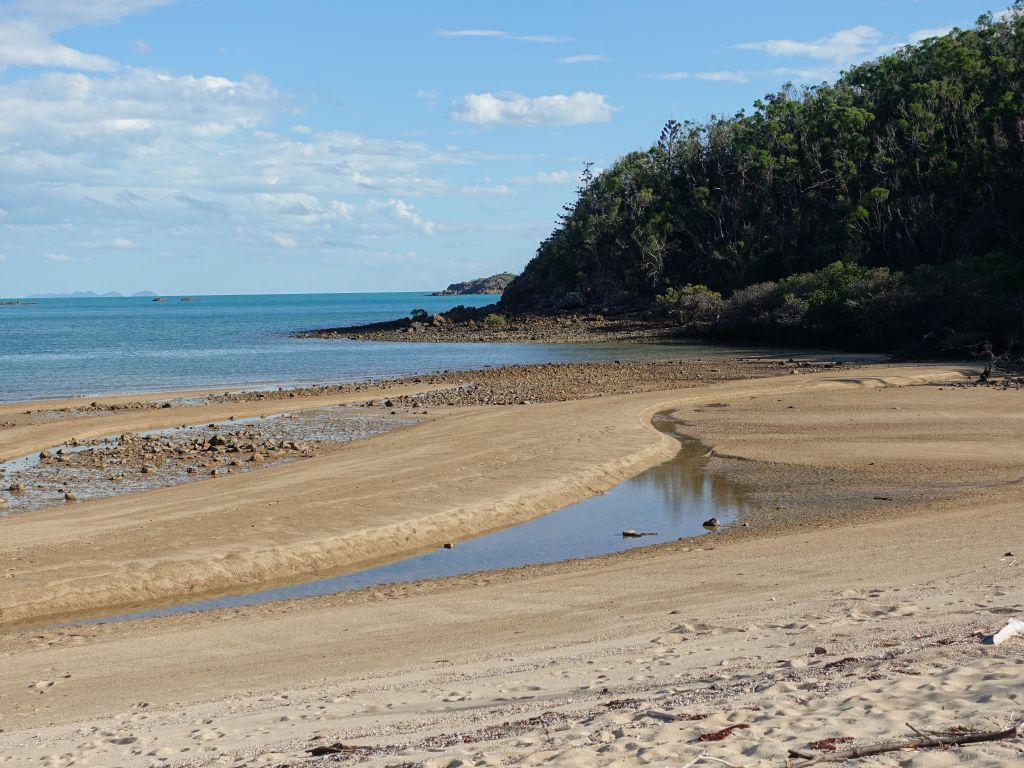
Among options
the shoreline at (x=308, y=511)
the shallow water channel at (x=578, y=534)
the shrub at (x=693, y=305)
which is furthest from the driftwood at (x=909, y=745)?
the shrub at (x=693, y=305)

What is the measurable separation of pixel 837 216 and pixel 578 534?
2451 inches

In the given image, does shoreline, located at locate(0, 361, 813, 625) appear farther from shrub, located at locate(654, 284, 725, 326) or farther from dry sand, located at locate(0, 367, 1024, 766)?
shrub, located at locate(654, 284, 725, 326)

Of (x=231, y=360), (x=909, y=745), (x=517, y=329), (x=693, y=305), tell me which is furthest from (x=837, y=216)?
(x=909, y=745)

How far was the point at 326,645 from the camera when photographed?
9.80 metres

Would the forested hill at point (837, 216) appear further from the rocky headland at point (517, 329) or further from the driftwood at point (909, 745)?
the driftwood at point (909, 745)

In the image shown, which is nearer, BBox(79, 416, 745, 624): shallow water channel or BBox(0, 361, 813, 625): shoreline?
BBox(0, 361, 813, 625): shoreline

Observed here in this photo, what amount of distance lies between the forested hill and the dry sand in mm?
29960

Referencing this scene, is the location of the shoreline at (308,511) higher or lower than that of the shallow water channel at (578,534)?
higher

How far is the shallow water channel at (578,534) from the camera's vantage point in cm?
1309

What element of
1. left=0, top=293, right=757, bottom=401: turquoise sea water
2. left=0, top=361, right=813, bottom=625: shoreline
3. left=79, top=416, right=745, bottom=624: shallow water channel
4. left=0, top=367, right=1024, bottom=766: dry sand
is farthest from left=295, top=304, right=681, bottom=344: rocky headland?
left=0, top=367, right=1024, bottom=766: dry sand

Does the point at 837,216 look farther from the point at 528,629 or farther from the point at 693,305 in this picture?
the point at 528,629

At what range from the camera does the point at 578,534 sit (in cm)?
1557

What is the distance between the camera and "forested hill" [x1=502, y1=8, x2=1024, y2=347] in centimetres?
5066

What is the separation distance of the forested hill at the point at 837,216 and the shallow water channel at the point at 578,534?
2749 cm
